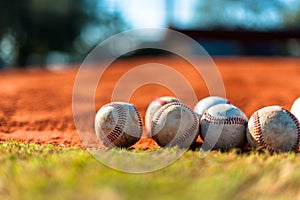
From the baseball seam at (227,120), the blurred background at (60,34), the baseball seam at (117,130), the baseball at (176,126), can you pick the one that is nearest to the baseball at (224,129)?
the baseball seam at (227,120)

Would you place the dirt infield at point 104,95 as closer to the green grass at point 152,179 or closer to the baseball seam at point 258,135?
the baseball seam at point 258,135

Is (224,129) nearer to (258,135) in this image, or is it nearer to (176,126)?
(258,135)

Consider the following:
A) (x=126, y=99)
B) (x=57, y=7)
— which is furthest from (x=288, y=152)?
(x=57, y=7)

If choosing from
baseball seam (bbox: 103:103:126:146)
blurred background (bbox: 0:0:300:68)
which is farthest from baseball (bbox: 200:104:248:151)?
blurred background (bbox: 0:0:300:68)

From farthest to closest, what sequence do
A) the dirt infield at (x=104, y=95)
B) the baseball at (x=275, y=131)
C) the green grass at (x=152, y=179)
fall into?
the dirt infield at (x=104, y=95) < the baseball at (x=275, y=131) < the green grass at (x=152, y=179)

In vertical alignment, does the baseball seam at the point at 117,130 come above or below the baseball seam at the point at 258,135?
below

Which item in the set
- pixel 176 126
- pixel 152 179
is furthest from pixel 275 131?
pixel 152 179

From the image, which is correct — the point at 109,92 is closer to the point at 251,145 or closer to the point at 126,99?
the point at 126,99

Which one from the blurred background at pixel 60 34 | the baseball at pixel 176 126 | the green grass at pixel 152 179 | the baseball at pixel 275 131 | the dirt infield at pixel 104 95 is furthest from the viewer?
the blurred background at pixel 60 34
